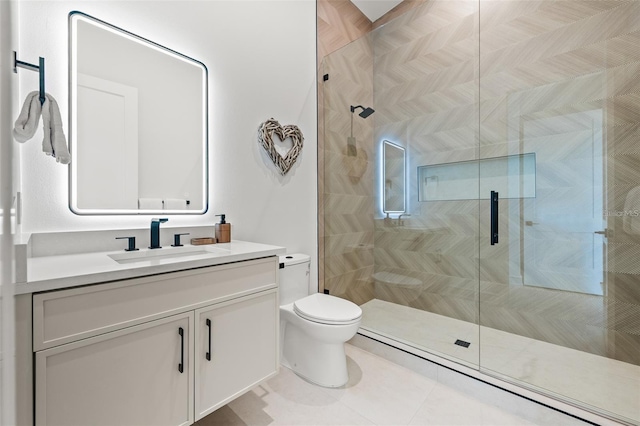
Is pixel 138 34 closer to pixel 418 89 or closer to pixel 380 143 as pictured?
pixel 380 143

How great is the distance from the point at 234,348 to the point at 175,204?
2.78 ft

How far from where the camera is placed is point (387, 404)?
1.56m

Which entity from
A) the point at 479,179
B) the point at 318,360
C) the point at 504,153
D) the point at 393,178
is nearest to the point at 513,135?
the point at 504,153

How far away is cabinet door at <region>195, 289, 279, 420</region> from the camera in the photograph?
1177 mm

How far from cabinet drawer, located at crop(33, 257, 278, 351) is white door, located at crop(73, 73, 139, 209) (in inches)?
24.6

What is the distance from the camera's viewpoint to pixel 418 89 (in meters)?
2.63

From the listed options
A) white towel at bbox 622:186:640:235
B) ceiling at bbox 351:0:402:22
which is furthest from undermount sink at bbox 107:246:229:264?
ceiling at bbox 351:0:402:22

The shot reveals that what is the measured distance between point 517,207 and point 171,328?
2331 millimetres

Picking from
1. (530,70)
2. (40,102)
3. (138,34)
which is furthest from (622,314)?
(138,34)

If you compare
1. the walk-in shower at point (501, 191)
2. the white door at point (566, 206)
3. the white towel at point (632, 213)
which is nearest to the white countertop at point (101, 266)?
the walk-in shower at point (501, 191)

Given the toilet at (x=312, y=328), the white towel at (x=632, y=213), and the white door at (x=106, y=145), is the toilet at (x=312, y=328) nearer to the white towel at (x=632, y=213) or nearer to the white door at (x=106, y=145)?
the white door at (x=106, y=145)

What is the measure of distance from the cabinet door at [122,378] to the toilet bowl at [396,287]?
1.96 meters

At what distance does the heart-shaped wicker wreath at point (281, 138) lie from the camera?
6.57 ft

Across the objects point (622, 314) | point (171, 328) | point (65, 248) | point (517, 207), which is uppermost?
point (517, 207)
